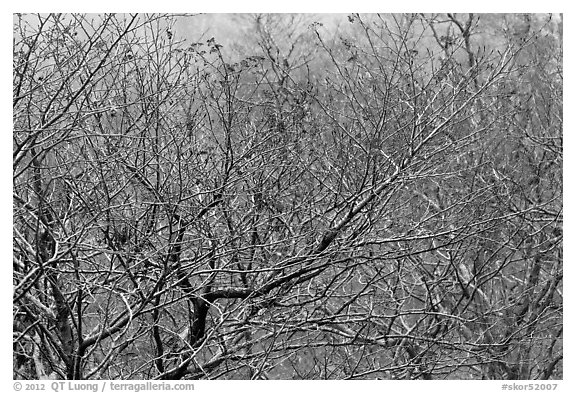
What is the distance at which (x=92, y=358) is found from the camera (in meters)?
5.60

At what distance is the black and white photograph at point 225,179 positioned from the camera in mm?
4711

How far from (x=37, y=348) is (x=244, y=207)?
62.0 inches

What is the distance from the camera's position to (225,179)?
5336 mm

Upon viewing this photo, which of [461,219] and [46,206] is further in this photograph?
[461,219]

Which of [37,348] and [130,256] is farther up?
[130,256]

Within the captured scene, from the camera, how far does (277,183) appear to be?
18.6 feet

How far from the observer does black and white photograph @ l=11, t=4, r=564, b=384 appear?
15.5 feet
